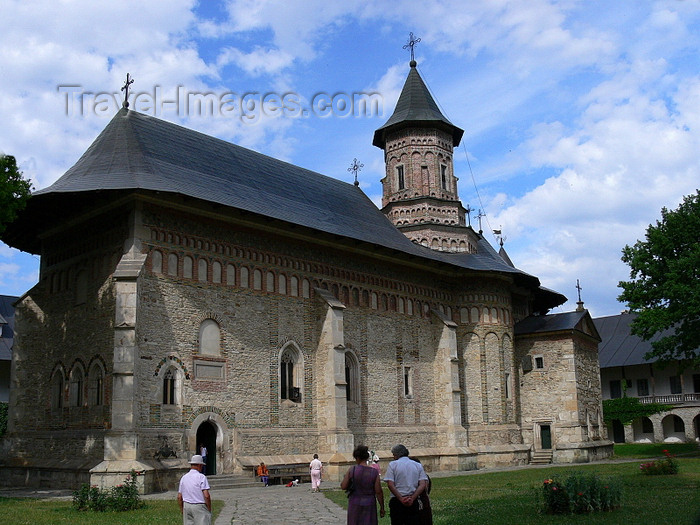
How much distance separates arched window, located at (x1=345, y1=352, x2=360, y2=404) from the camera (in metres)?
24.0

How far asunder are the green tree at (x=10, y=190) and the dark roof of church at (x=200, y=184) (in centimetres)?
134

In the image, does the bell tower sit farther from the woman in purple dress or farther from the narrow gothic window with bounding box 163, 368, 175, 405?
the woman in purple dress

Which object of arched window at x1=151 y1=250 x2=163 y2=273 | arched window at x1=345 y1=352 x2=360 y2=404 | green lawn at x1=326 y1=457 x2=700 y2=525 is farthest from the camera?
arched window at x1=345 y1=352 x2=360 y2=404

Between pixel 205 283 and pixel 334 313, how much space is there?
14.4 ft

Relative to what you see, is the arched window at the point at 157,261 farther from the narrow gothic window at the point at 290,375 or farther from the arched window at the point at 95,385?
the narrow gothic window at the point at 290,375

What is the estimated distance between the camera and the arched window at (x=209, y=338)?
1975 centimetres

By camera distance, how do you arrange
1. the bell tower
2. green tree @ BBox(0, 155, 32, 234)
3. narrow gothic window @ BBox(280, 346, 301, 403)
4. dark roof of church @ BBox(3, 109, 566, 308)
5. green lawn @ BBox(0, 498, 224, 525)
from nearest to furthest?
green lawn @ BBox(0, 498, 224, 525)
green tree @ BBox(0, 155, 32, 234)
dark roof of church @ BBox(3, 109, 566, 308)
narrow gothic window @ BBox(280, 346, 301, 403)
the bell tower

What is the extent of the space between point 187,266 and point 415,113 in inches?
668

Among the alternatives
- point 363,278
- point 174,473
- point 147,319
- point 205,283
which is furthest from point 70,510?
point 363,278

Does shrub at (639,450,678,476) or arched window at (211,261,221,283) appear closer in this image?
shrub at (639,450,678,476)

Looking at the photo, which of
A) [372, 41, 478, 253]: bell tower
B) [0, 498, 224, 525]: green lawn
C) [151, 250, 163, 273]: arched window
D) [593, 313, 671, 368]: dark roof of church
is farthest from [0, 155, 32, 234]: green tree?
[593, 313, 671, 368]: dark roof of church

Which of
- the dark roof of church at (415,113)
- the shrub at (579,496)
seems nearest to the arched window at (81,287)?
the shrub at (579,496)

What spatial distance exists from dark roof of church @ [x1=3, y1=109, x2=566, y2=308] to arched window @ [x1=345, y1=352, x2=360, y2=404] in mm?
3931

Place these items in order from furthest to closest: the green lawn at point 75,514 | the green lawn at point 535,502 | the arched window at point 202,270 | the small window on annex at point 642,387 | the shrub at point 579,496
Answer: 1. the small window on annex at point 642,387
2. the arched window at point 202,270
3. the green lawn at point 75,514
4. the shrub at point 579,496
5. the green lawn at point 535,502
